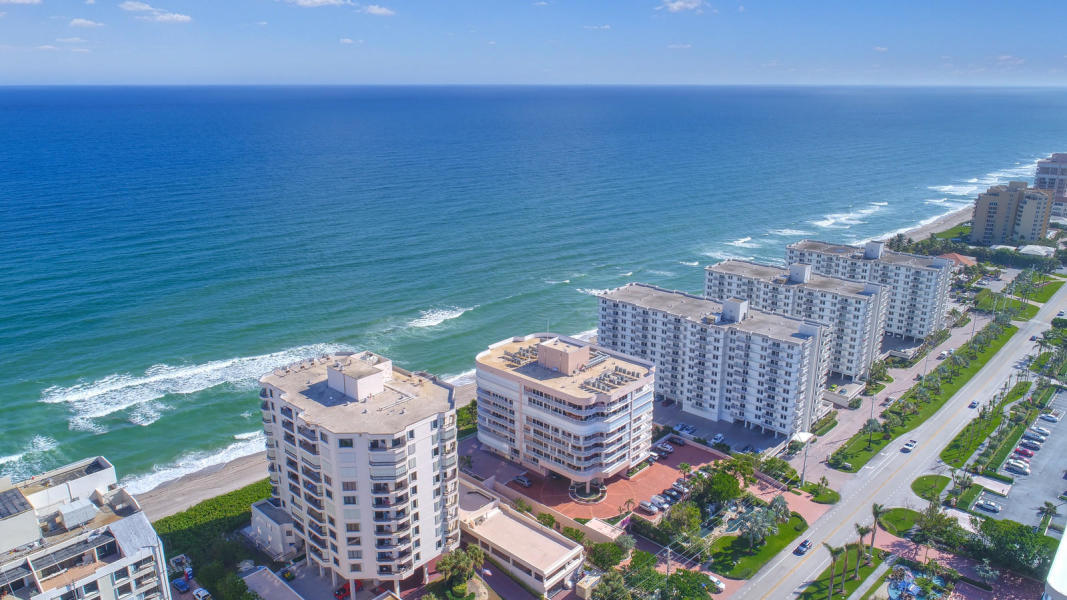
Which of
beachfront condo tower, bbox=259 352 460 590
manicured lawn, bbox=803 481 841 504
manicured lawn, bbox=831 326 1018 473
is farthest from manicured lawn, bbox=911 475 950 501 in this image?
beachfront condo tower, bbox=259 352 460 590

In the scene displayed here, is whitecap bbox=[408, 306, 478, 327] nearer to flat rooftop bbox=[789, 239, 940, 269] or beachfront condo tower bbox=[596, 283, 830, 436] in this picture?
beachfront condo tower bbox=[596, 283, 830, 436]

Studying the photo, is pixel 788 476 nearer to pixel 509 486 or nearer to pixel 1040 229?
pixel 509 486

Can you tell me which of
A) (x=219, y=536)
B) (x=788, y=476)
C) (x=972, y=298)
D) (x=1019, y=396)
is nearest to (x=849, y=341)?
(x=1019, y=396)

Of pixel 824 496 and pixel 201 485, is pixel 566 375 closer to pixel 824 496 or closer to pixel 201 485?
pixel 824 496

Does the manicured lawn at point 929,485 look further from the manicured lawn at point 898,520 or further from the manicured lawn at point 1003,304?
the manicured lawn at point 1003,304

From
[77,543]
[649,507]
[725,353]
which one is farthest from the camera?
[725,353]

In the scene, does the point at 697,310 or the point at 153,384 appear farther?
the point at 153,384

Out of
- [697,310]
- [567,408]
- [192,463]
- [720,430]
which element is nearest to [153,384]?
[192,463]

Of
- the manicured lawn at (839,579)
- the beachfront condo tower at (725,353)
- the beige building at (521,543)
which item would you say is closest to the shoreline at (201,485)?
the beige building at (521,543)
